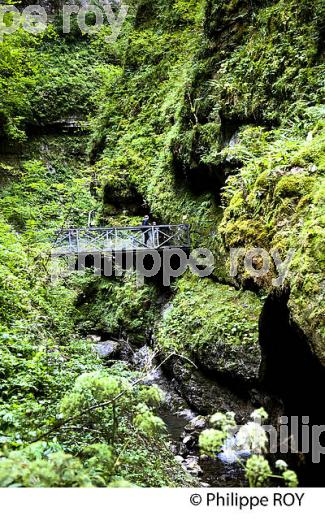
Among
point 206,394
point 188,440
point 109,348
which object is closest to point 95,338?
point 109,348

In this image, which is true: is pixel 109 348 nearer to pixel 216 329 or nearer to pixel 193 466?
pixel 216 329

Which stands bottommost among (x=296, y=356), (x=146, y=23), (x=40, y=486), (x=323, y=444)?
(x=323, y=444)

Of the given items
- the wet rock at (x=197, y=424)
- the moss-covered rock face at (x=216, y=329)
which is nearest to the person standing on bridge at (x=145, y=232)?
the moss-covered rock face at (x=216, y=329)

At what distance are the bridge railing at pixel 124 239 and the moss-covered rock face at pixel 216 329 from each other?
5.01ft

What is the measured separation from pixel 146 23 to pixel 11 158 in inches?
341

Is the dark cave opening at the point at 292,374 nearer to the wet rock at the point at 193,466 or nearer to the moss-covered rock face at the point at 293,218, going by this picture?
the moss-covered rock face at the point at 293,218

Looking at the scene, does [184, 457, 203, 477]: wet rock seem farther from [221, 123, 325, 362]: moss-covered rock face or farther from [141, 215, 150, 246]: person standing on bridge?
[141, 215, 150, 246]: person standing on bridge

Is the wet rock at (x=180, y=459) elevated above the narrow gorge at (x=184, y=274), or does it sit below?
below

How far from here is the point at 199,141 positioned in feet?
34.5

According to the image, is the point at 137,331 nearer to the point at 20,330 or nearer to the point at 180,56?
the point at 20,330

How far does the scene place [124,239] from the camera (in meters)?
12.7

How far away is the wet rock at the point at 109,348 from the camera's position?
11703 millimetres

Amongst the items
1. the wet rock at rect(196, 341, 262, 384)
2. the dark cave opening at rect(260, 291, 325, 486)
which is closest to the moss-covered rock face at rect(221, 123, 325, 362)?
the dark cave opening at rect(260, 291, 325, 486)

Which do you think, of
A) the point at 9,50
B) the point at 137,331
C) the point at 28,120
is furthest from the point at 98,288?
the point at 28,120
